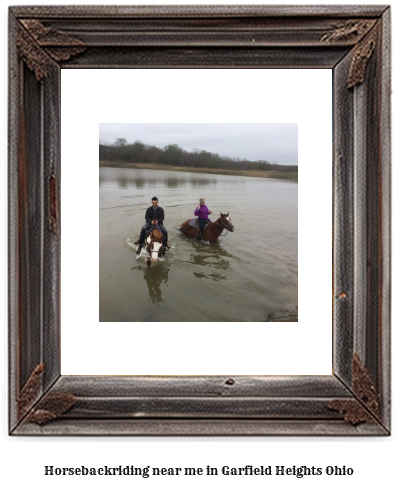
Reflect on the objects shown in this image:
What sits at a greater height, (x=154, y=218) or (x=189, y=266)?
(x=154, y=218)

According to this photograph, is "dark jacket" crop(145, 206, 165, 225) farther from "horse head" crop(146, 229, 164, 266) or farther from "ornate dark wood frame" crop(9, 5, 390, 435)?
"ornate dark wood frame" crop(9, 5, 390, 435)

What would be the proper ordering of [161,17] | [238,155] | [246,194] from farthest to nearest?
[246,194]
[238,155]
[161,17]

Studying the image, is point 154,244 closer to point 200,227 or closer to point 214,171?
point 200,227

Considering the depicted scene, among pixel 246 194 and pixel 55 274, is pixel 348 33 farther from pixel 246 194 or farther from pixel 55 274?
pixel 55 274

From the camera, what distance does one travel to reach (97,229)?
1.60m

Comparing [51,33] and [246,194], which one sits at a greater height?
[51,33]

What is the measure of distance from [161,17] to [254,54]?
0.45 metres

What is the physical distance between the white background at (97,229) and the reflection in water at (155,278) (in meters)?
0.14

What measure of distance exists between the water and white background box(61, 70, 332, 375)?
52 millimetres

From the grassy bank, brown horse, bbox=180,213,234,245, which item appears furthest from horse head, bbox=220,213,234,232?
the grassy bank

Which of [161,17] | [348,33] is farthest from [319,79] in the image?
[161,17]

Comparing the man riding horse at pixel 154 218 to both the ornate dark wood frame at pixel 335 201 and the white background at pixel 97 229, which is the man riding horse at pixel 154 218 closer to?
the white background at pixel 97 229

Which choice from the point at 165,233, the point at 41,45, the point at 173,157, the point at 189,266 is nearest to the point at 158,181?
the point at 173,157
